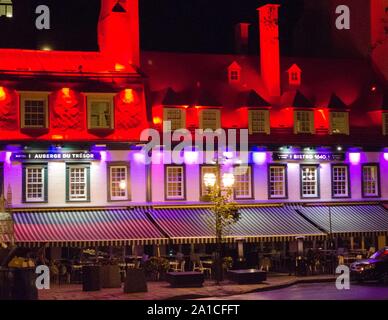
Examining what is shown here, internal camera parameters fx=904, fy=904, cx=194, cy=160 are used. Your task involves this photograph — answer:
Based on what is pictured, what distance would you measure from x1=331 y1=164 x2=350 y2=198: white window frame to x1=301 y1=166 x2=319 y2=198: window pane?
3.15 ft

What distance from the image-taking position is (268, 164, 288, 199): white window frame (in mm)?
46244

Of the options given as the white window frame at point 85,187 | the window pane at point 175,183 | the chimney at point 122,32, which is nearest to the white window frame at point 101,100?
the white window frame at point 85,187

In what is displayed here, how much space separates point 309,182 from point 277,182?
5.97 feet

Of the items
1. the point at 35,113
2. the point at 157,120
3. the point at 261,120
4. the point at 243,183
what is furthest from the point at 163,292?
the point at 261,120

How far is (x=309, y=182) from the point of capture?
47031 millimetres

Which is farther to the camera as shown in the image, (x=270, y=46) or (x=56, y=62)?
(x=270, y=46)

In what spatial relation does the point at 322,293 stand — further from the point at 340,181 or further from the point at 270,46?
the point at 270,46

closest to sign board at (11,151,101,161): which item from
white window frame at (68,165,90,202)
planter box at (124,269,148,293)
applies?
white window frame at (68,165,90,202)

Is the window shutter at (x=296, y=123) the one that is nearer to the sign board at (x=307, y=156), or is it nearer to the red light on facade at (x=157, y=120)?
the sign board at (x=307, y=156)

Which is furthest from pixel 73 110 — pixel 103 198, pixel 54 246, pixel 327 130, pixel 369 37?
pixel 369 37

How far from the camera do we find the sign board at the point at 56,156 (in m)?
42.2

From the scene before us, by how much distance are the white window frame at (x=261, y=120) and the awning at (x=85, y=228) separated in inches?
303

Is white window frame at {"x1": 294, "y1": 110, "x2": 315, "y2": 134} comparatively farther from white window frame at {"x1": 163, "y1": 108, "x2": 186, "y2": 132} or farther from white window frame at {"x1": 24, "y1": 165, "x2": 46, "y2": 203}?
white window frame at {"x1": 24, "y1": 165, "x2": 46, "y2": 203}
